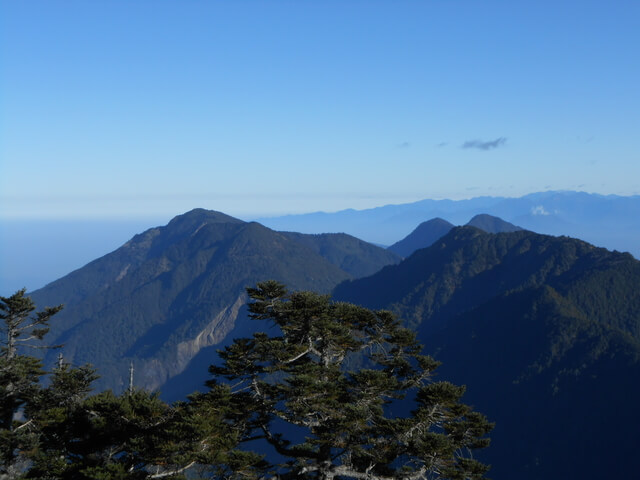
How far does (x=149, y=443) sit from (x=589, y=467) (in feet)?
322

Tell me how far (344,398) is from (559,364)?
109 m

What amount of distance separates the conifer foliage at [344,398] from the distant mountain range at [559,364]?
87.6m

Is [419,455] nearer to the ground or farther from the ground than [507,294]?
farther from the ground

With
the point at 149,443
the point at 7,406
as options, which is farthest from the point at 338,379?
the point at 7,406

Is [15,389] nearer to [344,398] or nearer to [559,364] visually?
[344,398]

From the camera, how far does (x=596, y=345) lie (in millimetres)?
114125

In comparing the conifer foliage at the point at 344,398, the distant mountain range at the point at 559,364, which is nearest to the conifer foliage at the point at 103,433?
the conifer foliage at the point at 344,398

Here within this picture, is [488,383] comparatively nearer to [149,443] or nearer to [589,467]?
[589,467]

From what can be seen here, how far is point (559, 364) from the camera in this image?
118062mm

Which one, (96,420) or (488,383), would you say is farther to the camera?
(488,383)

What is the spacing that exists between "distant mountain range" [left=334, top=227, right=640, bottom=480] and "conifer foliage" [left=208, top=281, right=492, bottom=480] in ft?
287

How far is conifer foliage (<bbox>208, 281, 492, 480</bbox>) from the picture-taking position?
22.8 metres

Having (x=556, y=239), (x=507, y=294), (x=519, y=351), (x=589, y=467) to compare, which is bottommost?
(x=589, y=467)

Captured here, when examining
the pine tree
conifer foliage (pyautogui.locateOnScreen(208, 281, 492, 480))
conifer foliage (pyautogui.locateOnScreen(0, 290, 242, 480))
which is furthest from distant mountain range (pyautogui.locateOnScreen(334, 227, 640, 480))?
the pine tree
